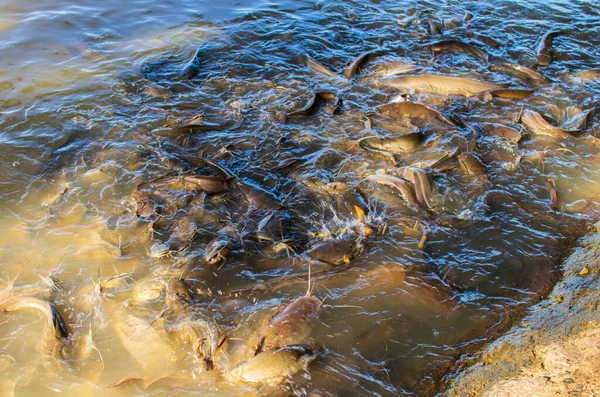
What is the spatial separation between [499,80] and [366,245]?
4050mm

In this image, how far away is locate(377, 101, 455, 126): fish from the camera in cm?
565

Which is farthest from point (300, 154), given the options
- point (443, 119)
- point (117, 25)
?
point (117, 25)

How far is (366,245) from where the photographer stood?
156 inches

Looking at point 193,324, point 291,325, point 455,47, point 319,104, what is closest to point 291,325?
point 291,325

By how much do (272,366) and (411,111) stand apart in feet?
12.6

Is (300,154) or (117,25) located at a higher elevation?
(117,25)

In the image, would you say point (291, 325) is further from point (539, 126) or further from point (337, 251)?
point (539, 126)

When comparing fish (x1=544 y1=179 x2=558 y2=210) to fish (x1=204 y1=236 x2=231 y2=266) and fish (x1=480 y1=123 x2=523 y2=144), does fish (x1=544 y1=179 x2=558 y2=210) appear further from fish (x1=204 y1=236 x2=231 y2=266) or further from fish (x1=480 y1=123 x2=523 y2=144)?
fish (x1=204 y1=236 x2=231 y2=266)

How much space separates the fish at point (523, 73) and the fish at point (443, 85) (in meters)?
0.53

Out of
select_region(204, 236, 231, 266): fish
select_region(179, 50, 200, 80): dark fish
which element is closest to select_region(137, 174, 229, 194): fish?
select_region(204, 236, 231, 266): fish

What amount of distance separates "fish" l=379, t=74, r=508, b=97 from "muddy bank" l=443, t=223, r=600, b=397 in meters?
3.31

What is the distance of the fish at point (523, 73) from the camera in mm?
6512

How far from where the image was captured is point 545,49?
720cm

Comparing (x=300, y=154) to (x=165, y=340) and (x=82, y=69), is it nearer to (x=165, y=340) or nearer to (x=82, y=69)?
(x=165, y=340)
